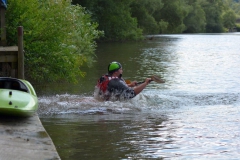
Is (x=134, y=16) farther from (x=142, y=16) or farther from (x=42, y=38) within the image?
(x=42, y=38)

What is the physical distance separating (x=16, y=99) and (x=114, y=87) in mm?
3793

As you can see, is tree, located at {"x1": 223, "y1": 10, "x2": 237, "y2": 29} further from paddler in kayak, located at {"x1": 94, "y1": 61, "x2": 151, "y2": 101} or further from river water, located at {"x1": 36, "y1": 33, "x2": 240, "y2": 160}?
paddler in kayak, located at {"x1": 94, "y1": 61, "x2": 151, "y2": 101}

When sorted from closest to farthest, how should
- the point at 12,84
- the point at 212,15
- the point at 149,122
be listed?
the point at 12,84
the point at 149,122
the point at 212,15

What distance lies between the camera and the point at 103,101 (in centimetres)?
1417

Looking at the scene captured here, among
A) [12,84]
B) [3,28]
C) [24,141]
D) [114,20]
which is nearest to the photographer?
[24,141]

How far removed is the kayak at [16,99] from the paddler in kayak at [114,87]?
114 inches

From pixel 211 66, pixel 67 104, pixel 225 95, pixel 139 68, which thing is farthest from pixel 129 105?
pixel 211 66

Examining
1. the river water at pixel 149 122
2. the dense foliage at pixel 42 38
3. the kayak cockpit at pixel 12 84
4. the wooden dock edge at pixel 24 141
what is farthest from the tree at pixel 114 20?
the wooden dock edge at pixel 24 141

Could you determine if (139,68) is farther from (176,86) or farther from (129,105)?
(129,105)

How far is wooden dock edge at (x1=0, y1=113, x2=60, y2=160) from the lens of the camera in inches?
305

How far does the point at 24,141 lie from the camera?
860 centimetres

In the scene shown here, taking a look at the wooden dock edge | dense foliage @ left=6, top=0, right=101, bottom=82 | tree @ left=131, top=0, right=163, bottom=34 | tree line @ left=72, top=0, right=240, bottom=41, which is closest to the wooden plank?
dense foliage @ left=6, top=0, right=101, bottom=82

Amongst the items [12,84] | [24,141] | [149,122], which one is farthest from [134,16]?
[24,141]

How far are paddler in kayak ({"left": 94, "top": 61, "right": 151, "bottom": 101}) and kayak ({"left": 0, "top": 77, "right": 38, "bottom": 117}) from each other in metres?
2.91
